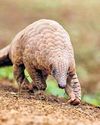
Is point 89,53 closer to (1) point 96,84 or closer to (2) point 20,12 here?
(1) point 96,84

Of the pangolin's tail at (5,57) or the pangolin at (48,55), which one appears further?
the pangolin's tail at (5,57)

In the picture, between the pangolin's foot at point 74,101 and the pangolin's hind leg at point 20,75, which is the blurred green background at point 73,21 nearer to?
the pangolin's hind leg at point 20,75

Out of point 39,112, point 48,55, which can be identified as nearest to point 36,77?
point 48,55

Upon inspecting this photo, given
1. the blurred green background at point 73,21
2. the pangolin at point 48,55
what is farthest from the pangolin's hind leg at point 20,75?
the blurred green background at point 73,21

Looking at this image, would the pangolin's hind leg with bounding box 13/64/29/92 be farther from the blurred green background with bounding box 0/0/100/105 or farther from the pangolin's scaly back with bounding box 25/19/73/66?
the blurred green background with bounding box 0/0/100/105

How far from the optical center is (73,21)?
2702 cm

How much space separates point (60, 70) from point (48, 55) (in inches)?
16.5

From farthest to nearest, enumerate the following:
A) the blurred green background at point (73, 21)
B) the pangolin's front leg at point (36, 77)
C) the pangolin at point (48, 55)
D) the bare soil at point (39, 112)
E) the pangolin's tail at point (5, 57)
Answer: the blurred green background at point (73, 21) < the pangolin's tail at point (5, 57) < the pangolin's front leg at point (36, 77) < the pangolin at point (48, 55) < the bare soil at point (39, 112)

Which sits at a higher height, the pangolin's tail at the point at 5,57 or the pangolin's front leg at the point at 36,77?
the pangolin's tail at the point at 5,57

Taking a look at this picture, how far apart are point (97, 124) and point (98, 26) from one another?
746 inches

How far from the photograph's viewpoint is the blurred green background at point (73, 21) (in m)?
22.5

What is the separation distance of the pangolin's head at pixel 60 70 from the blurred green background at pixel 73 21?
411 inches

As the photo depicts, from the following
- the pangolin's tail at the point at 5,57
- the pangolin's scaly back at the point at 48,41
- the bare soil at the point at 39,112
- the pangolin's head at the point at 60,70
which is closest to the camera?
the bare soil at the point at 39,112

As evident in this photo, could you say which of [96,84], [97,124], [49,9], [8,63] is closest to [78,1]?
[49,9]
